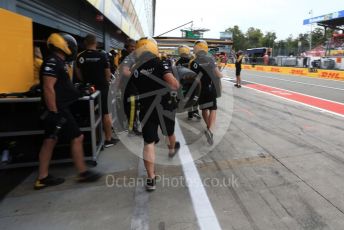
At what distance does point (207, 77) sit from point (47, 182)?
10.7 feet

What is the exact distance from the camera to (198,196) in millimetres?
3621

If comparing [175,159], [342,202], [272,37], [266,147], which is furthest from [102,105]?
[272,37]

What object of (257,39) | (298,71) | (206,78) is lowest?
(206,78)

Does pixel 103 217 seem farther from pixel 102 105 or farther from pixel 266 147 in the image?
pixel 266 147

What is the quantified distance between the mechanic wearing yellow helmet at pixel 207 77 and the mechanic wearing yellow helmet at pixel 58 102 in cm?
241

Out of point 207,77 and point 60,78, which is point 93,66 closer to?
point 60,78

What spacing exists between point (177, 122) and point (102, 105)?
8.71 feet

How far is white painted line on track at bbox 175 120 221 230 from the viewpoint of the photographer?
120 inches

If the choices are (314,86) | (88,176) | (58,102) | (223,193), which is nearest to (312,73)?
(314,86)

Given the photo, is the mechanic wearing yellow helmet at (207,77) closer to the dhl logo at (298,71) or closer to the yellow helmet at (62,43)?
the yellow helmet at (62,43)

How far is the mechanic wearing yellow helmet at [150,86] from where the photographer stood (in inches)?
146

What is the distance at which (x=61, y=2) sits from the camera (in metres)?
6.40

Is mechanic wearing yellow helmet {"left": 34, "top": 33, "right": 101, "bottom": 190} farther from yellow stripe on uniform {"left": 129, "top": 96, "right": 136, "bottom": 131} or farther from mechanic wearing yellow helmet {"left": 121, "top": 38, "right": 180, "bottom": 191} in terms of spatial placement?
yellow stripe on uniform {"left": 129, "top": 96, "right": 136, "bottom": 131}

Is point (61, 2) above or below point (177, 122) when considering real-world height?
above
